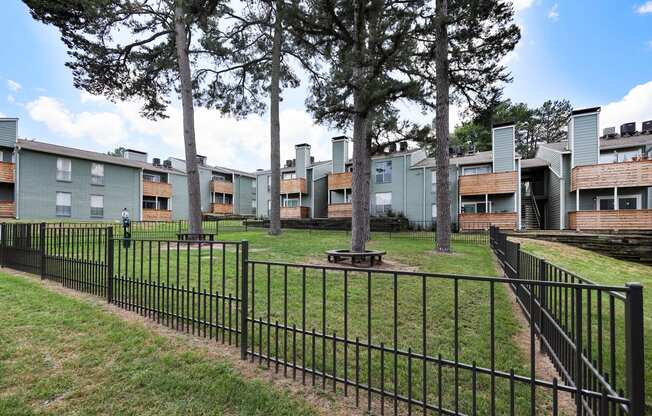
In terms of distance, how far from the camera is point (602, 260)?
13227mm

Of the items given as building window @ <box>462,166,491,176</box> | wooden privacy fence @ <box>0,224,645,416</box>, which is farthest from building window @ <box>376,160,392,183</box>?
wooden privacy fence @ <box>0,224,645,416</box>

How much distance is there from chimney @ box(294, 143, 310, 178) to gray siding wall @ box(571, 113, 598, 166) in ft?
70.8

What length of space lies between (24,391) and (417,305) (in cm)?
510

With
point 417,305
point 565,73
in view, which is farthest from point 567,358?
point 565,73

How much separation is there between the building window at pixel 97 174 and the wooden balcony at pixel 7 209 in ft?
18.2

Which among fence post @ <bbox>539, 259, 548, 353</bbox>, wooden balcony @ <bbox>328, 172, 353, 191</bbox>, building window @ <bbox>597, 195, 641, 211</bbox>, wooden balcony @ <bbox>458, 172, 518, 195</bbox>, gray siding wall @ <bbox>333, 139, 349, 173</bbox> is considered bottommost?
fence post @ <bbox>539, 259, 548, 353</bbox>

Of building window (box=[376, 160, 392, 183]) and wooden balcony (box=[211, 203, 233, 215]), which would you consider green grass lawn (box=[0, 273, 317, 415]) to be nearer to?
building window (box=[376, 160, 392, 183])

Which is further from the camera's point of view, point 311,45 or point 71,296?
point 311,45

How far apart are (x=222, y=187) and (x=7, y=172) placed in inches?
755

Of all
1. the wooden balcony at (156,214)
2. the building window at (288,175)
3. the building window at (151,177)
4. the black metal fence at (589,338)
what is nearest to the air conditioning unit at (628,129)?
the black metal fence at (589,338)

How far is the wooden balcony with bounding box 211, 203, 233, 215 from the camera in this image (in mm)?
36562

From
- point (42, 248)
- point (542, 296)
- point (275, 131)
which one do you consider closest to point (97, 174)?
point (275, 131)

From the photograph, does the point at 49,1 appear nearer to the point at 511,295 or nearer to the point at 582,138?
the point at 511,295

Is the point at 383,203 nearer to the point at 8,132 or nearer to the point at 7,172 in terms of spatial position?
the point at 7,172
